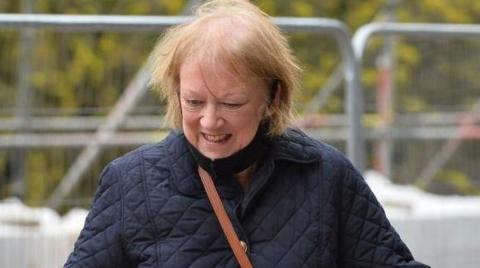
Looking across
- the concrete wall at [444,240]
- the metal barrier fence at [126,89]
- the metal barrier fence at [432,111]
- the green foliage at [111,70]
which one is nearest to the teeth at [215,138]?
the metal barrier fence at [126,89]

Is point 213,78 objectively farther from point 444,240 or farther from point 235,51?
point 444,240

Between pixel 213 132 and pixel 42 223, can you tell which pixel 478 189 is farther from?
pixel 213 132

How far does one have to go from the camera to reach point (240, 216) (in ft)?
7.92

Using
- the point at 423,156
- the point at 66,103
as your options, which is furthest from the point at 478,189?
the point at 66,103

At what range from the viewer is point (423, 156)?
25.8 feet

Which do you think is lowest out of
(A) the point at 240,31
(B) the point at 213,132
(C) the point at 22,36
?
(C) the point at 22,36

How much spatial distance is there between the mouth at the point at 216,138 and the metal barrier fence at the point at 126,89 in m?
2.13

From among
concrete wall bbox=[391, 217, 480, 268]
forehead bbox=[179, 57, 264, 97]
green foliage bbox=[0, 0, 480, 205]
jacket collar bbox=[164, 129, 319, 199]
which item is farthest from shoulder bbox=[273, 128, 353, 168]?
concrete wall bbox=[391, 217, 480, 268]

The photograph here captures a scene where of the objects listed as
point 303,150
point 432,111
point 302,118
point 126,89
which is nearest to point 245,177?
point 303,150

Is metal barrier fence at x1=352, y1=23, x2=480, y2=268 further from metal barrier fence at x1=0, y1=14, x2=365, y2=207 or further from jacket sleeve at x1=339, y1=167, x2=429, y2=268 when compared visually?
jacket sleeve at x1=339, y1=167, x2=429, y2=268

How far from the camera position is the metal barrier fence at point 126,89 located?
520cm

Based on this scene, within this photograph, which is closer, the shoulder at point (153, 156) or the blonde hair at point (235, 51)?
the blonde hair at point (235, 51)

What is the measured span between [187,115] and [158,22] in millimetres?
2955

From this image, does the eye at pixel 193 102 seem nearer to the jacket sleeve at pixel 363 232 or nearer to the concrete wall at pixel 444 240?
the jacket sleeve at pixel 363 232
